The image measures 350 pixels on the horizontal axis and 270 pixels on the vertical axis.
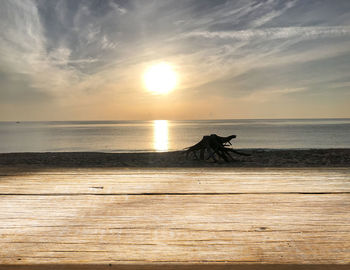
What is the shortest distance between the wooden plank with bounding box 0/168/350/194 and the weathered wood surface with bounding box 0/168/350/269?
11 millimetres

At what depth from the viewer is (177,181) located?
2.76 m

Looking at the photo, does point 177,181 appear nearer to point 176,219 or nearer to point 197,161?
point 176,219

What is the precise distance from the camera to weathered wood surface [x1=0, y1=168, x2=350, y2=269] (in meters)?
1.35

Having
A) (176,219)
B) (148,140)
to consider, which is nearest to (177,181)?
(176,219)

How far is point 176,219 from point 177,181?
0.97 m

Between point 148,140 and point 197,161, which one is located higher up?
point 148,140

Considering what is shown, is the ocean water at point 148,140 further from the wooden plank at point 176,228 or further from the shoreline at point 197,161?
the wooden plank at point 176,228

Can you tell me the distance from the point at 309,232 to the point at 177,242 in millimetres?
813

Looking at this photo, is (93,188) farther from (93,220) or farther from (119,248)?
(119,248)

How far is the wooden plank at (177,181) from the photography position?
8.02ft

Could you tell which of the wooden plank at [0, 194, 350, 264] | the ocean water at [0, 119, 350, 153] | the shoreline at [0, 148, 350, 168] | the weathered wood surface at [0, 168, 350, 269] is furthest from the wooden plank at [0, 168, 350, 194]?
the ocean water at [0, 119, 350, 153]

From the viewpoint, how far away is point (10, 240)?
4.93 feet

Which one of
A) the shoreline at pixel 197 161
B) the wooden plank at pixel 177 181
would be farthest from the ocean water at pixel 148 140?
the wooden plank at pixel 177 181

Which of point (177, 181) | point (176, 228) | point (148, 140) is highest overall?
point (148, 140)
